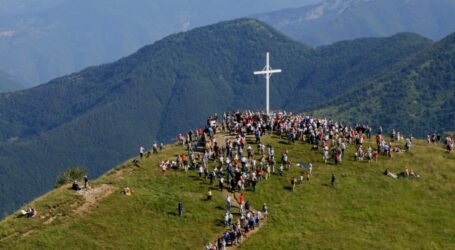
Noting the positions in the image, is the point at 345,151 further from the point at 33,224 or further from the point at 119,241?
the point at 33,224

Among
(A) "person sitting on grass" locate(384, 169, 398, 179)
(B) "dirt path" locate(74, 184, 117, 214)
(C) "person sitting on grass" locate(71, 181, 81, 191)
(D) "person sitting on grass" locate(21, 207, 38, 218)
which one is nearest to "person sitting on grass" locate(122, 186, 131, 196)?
(B) "dirt path" locate(74, 184, 117, 214)

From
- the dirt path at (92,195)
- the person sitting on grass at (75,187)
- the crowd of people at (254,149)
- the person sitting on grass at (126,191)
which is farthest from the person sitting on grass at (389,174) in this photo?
the person sitting on grass at (75,187)

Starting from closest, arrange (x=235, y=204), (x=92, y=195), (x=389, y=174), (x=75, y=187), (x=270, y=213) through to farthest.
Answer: (x=270, y=213)
(x=92, y=195)
(x=235, y=204)
(x=75, y=187)
(x=389, y=174)

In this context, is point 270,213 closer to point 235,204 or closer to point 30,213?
point 235,204

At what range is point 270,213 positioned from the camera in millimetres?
66500

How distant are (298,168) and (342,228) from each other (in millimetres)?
13478

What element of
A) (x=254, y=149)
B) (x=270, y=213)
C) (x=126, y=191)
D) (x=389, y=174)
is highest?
(x=254, y=149)

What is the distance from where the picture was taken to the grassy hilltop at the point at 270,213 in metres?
60.9

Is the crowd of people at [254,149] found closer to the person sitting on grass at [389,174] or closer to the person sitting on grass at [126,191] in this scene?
the person sitting on grass at [389,174]

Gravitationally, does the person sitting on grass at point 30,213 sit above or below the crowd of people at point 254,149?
below

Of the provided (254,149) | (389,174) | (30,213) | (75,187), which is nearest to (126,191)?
(75,187)

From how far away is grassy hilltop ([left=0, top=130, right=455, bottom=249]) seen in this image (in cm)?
6088

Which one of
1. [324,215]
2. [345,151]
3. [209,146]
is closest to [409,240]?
[324,215]

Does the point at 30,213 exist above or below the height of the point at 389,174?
below
